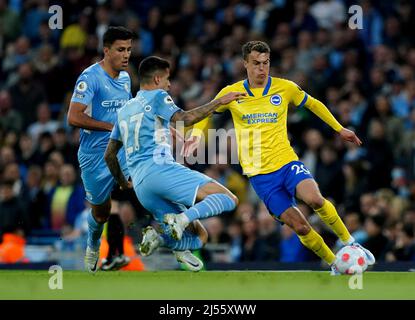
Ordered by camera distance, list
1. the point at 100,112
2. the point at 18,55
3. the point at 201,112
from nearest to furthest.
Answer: the point at 201,112 < the point at 100,112 < the point at 18,55

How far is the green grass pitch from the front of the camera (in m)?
10.1

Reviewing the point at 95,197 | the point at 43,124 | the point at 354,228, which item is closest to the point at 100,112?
the point at 95,197

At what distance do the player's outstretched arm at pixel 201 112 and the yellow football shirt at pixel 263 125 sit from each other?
2.09ft

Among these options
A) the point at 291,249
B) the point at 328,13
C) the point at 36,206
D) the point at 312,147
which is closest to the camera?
the point at 291,249

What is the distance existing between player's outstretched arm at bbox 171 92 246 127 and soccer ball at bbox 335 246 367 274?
5.89 feet

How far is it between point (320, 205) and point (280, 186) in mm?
483

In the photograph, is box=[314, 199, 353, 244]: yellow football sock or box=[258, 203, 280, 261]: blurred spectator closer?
box=[314, 199, 353, 244]: yellow football sock

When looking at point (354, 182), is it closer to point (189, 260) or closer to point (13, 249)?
point (13, 249)

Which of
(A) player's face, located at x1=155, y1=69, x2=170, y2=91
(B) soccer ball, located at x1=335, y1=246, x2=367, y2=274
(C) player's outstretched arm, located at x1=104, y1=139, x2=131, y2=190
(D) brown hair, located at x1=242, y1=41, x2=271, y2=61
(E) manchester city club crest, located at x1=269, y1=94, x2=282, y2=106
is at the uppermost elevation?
(D) brown hair, located at x1=242, y1=41, x2=271, y2=61

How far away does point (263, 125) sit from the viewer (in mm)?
11766

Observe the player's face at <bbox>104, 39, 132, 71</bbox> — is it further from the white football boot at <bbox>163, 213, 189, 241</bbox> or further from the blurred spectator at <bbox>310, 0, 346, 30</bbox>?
the blurred spectator at <bbox>310, 0, 346, 30</bbox>

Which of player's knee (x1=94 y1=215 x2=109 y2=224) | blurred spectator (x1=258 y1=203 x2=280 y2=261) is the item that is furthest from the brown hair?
blurred spectator (x1=258 y1=203 x2=280 y2=261)

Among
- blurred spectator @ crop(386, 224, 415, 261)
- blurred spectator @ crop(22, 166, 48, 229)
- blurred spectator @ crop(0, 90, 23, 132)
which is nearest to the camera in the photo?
blurred spectator @ crop(386, 224, 415, 261)

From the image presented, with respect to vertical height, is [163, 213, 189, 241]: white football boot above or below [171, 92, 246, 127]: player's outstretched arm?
below
